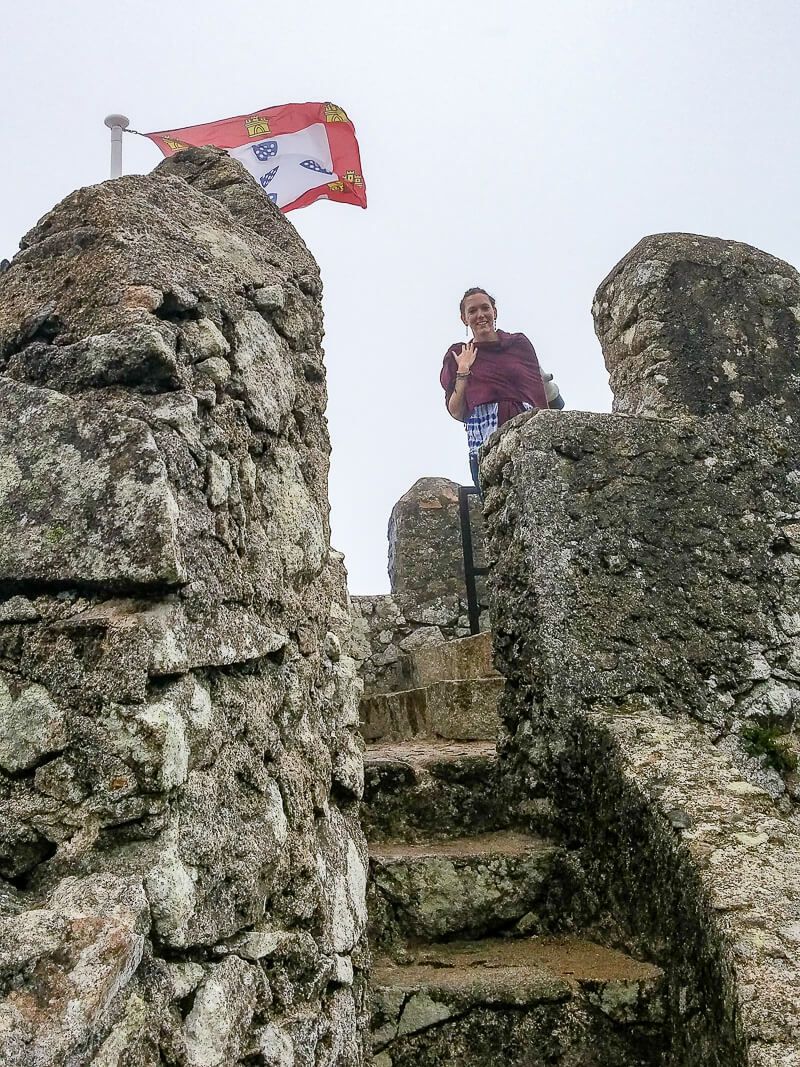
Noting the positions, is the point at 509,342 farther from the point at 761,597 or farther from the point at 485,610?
the point at 761,597

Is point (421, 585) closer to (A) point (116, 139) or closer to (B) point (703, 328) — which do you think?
(B) point (703, 328)

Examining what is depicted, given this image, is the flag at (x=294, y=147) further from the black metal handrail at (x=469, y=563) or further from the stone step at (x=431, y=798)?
the stone step at (x=431, y=798)

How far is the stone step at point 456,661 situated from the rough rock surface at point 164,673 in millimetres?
2124

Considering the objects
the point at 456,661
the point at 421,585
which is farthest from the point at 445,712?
the point at 421,585

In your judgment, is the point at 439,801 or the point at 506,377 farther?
the point at 506,377

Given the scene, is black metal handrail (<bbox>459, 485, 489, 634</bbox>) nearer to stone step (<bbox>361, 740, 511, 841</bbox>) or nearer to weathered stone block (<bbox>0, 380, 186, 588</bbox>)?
stone step (<bbox>361, 740, 511, 841</bbox>)

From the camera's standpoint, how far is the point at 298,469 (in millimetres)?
2266

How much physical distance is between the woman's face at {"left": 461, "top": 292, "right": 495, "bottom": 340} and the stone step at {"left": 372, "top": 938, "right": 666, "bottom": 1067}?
3.31m

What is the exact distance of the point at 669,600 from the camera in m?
3.15

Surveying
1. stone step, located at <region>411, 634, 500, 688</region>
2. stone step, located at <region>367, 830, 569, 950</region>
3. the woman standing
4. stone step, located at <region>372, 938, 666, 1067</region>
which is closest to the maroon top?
the woman standing

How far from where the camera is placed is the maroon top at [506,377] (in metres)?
4.83

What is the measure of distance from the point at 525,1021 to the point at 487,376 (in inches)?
127

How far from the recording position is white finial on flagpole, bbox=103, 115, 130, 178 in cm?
585

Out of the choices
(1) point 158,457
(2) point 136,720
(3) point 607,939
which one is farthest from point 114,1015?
(3) point 607,939
